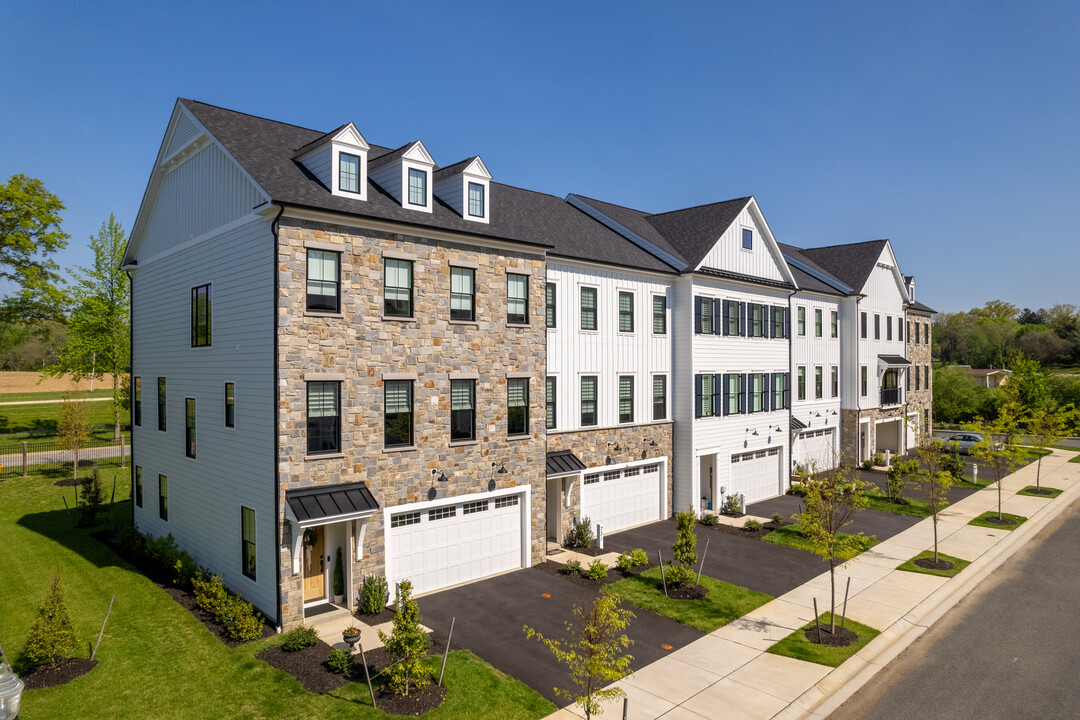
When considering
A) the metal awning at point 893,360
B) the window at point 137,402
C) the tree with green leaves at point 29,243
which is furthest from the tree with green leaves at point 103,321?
the metal awning at point 893,360

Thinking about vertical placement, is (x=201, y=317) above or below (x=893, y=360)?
above

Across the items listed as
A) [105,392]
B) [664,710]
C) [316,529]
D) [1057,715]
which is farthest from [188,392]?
[105,392]

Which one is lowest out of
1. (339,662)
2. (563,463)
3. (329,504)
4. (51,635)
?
(339,662)

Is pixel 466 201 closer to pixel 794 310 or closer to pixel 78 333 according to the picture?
pixel 794 310

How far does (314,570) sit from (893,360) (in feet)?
134

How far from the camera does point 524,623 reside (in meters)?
16.0

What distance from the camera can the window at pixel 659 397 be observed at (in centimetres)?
2667

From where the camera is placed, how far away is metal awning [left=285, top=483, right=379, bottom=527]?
14.9 meters

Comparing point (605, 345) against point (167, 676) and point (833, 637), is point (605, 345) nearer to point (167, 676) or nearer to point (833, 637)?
point (833, 637)

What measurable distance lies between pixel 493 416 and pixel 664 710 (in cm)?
990

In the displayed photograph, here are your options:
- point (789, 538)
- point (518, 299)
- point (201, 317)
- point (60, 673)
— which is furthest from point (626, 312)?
point (60, 673)

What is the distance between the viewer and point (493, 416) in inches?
766

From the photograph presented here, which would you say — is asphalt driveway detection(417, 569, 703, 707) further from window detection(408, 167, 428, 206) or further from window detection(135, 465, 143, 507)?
window detection(135, 465, 143, 507)

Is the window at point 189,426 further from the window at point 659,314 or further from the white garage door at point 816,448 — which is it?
the white garage door at point 816,448
